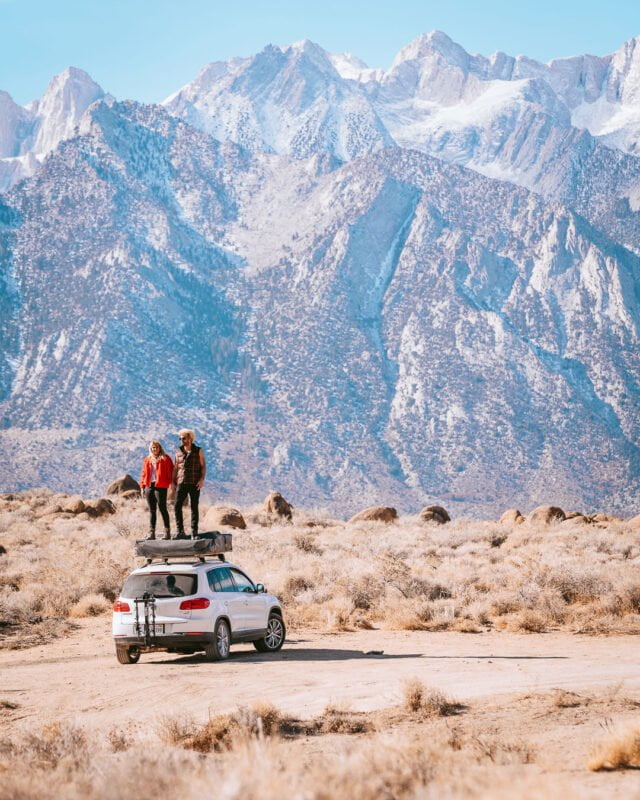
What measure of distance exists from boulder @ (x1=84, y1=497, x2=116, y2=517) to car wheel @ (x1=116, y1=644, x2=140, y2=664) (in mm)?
34602

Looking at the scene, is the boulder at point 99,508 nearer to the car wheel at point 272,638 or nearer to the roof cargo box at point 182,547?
the car wheel at point 272,638

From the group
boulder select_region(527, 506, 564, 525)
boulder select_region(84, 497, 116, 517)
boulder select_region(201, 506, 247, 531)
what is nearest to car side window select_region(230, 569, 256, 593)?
boulder select_region(201, 506, 247, 531)

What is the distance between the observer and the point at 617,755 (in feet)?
27.5

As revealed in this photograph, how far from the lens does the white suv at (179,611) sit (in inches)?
625

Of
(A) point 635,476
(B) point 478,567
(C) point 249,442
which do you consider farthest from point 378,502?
(B) point 478,567

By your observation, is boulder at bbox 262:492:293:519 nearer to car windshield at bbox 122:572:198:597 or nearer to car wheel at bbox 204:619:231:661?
car wheel at bbox 204:619:231:661

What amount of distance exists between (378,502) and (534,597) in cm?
12320

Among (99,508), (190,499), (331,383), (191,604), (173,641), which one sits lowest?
(173,641)

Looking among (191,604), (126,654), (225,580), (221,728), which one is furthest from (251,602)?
(221,728)

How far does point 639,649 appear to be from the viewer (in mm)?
16938

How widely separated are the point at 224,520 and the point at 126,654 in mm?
29047

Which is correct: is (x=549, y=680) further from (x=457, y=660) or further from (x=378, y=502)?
(x=378, y=502)

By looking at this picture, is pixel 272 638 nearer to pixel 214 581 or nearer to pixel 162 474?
pixel 214 581

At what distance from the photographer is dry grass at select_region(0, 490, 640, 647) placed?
69.2 feet
